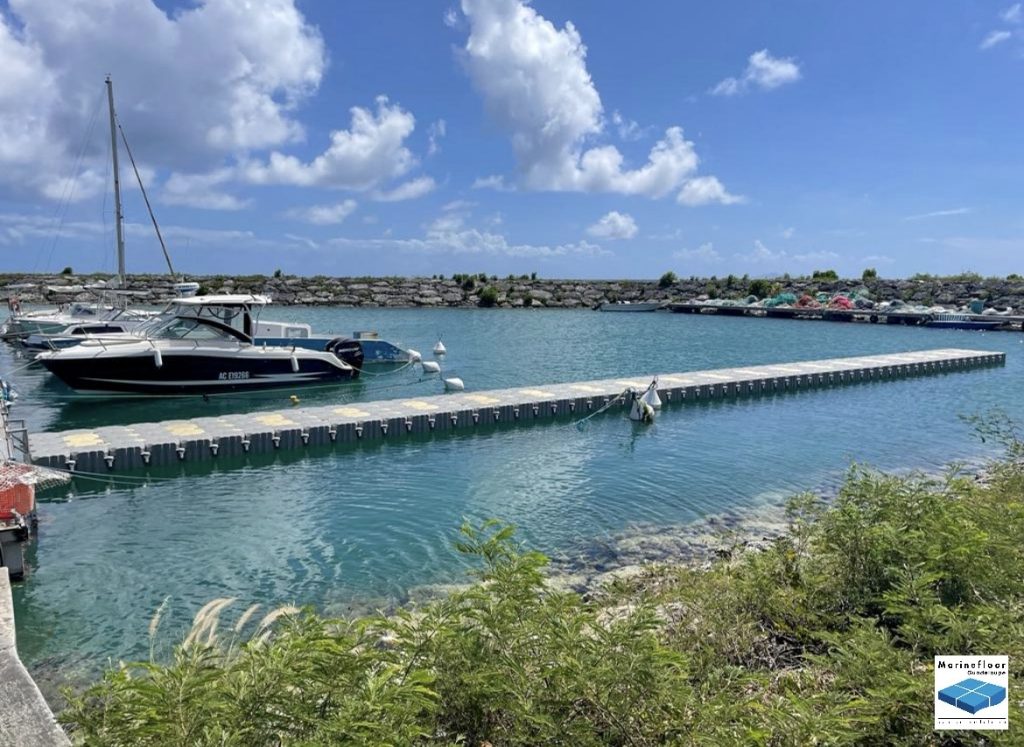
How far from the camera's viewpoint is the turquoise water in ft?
33.8

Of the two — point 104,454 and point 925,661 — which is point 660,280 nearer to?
point 104,454

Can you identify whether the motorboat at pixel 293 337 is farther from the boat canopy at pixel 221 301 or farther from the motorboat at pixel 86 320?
the motorboat at pixel 86 320

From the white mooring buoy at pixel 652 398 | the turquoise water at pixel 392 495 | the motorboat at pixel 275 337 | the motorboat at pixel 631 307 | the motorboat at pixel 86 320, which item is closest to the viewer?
the turquoise water at pixel 392 495

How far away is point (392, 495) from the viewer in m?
15.2

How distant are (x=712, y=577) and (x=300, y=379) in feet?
74.3

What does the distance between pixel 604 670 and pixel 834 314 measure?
78.2 meters

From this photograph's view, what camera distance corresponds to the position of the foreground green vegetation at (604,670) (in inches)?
155

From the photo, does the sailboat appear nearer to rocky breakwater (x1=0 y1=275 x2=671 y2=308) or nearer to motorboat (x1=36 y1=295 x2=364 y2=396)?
motorboat (x1=36 y1=295 x2=364 y2=396)

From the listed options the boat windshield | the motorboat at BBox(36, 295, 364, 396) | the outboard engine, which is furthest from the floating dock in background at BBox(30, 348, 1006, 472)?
the outboard engine

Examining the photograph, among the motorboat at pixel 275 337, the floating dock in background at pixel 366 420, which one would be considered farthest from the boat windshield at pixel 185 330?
the floating dock in background at pixel 366 420

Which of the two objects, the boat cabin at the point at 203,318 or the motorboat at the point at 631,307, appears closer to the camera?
the boat cabin at the point at 203,318

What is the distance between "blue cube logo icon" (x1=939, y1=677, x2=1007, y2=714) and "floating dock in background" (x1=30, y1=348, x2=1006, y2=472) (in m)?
16.7

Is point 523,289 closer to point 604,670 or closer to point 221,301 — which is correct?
point 221,301

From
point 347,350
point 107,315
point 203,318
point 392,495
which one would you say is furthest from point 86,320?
point 392,495
